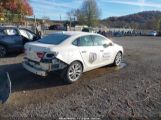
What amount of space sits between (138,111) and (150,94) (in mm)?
1316

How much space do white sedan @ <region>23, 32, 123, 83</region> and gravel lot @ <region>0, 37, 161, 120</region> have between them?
43cm

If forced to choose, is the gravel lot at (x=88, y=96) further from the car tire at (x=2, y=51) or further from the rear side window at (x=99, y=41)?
the car tire at (x=2, y=51)

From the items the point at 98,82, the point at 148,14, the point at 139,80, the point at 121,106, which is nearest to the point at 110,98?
the point at 121,106

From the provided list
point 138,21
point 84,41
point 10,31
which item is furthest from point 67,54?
point 138,21

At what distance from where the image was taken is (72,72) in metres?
7.27

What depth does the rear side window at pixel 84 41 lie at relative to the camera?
767cm

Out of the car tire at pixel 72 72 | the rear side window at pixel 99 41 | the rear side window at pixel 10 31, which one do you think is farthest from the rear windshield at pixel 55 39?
the rear side window at pixel 10 31

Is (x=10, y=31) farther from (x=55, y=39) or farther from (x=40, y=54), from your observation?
(x=40, y=54)

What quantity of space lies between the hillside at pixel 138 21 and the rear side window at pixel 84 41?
260ft

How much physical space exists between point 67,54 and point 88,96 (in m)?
1.53

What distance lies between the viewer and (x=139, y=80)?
783 centimetres

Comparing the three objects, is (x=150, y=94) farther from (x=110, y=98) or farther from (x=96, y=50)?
(x=96, y=50)

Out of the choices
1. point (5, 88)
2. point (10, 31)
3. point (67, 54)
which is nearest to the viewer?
point (5, 88)

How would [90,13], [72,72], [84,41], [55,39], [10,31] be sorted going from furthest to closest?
[90,13] < [10,31] < [84,41] < [55,39] < [72,72]
